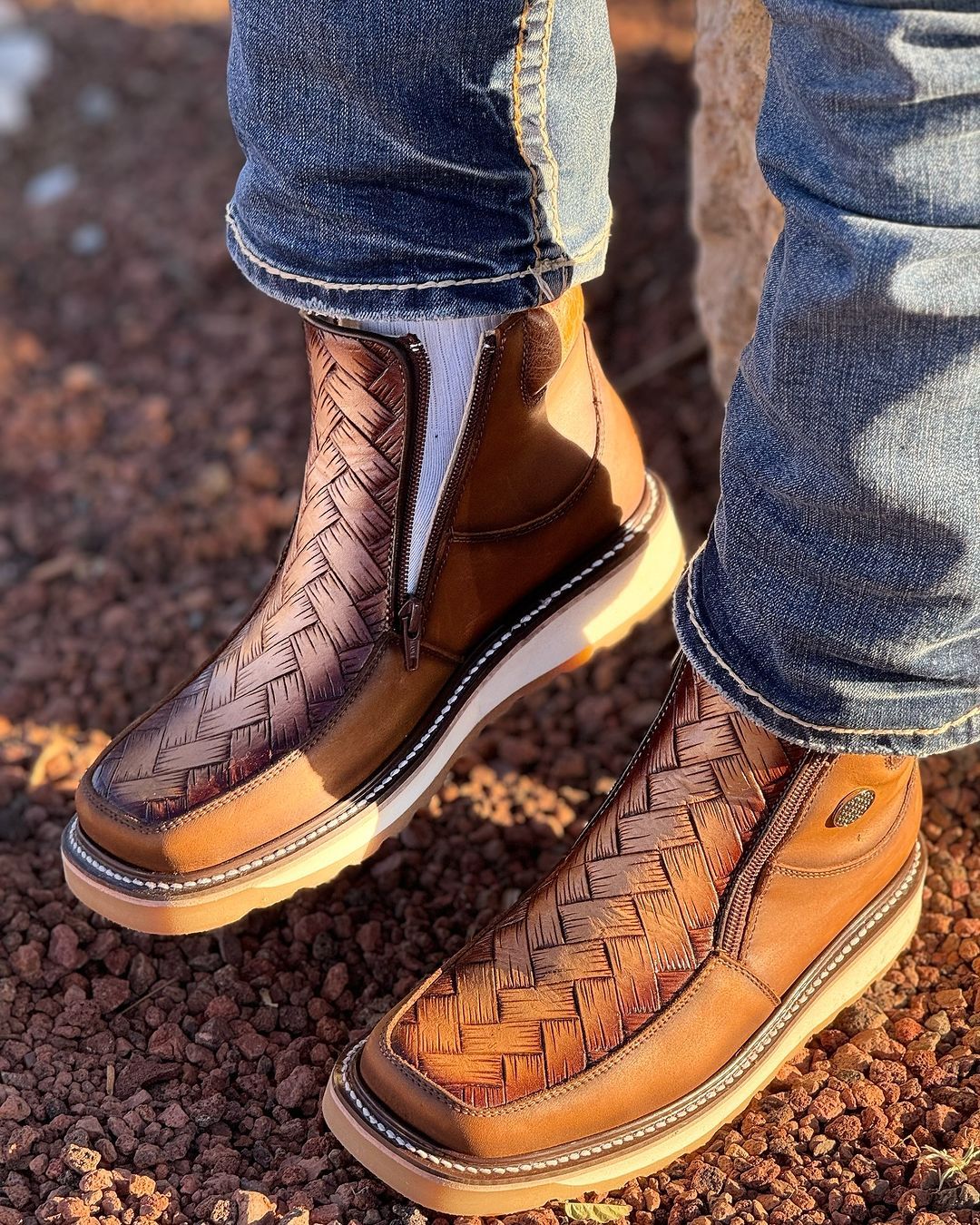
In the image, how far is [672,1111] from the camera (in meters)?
1.34

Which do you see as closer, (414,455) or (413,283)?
(413,283)

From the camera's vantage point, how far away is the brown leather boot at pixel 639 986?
4.24 ft

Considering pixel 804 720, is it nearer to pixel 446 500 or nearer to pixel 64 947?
pixel 446 500

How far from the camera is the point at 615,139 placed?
10.4ft

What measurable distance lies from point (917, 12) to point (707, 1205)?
113 centimetres

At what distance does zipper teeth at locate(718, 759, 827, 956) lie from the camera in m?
1.32

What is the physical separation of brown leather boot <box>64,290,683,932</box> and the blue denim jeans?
119 mm

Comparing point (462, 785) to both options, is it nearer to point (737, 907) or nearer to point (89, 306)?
point (737, 907)

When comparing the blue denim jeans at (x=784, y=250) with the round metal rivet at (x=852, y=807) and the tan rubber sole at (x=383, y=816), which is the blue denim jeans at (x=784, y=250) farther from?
the tan rubber sole at (x=383, y=816)

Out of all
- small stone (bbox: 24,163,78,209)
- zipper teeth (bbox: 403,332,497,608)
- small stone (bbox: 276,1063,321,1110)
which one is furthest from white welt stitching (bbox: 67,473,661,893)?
small stone (bbox: 24,163,78,209)

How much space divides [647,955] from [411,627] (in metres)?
0.45

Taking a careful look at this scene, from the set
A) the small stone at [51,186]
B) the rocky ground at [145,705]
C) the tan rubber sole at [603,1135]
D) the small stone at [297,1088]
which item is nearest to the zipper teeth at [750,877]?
the tan rubber sole at [603,1135]

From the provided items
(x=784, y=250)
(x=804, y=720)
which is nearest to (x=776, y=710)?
(x=804, y=720)

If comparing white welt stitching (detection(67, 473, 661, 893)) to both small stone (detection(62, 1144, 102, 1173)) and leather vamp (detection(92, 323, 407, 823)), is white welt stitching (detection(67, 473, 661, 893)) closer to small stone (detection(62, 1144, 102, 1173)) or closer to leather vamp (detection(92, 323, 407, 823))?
leather vamp (detection(92, 323, 407, 823))
